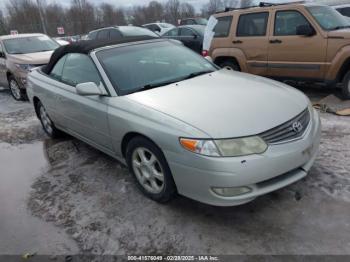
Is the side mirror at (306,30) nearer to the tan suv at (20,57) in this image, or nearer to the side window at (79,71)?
the side window at (79,71)

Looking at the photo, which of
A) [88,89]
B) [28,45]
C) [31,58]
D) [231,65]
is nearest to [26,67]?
[31,58]

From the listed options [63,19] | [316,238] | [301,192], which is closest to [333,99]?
[301,192]

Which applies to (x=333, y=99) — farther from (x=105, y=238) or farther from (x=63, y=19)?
(x=63, y=19)

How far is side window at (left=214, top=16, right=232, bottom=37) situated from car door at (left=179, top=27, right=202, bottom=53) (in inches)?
194

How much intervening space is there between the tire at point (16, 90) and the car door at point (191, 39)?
6.59m

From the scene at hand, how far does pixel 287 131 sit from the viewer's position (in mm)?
3002

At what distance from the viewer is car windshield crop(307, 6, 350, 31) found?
21.2 feet

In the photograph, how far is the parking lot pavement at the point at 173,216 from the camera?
9.36 feet

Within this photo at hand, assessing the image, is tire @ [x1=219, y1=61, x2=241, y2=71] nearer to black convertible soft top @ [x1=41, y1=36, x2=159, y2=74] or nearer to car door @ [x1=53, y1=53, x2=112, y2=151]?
black convertible soft top @ [x1=41, y1=36, x2=159, y2=74]

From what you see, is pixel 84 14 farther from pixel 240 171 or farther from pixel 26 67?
pixel 240 171

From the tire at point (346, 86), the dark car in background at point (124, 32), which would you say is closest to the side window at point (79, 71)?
the tire at point (346, 86)

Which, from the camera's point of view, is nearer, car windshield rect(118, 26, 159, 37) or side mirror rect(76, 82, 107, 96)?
side mirror rect(76, 82, 107, 96)

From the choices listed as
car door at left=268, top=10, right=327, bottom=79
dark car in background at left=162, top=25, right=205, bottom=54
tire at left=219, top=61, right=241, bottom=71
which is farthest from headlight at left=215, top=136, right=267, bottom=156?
dark car in background at left=162, top=25, right=205, bottom=54

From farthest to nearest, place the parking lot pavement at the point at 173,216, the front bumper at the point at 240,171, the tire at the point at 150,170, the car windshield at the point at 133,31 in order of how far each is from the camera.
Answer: the car windshield at the point at 133,31 < the tire at the point at 150,170 < the parking lot pavement at the point at 173,216 < the front bumper at the point at 240,171
